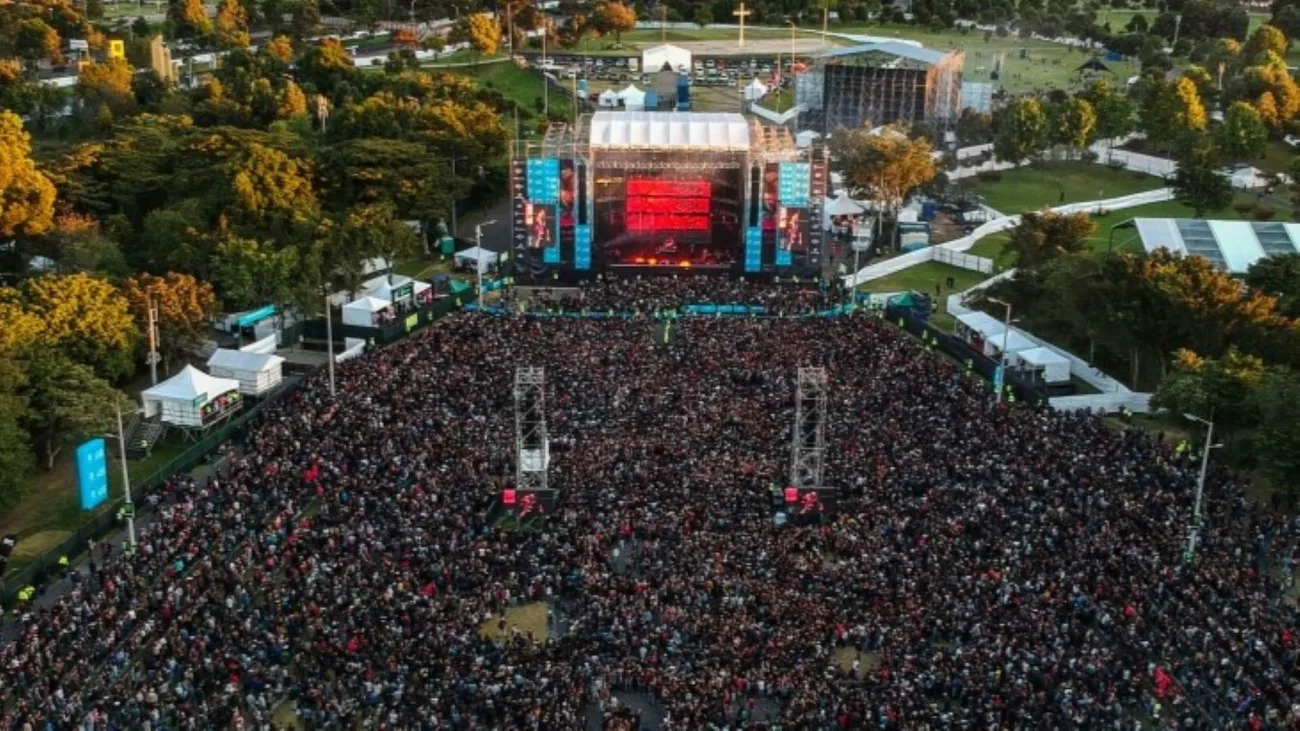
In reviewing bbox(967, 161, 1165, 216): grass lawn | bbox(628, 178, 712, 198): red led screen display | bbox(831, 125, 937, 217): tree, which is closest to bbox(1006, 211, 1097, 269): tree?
bbox(831, 125, 937, 217): tree

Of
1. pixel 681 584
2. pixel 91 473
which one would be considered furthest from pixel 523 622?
pixel 91 473

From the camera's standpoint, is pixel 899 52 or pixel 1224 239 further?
pixel 899 52

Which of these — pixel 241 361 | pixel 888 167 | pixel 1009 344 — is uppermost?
pixel 888 167

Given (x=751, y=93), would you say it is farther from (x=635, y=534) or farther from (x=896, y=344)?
(x=635, y=534)

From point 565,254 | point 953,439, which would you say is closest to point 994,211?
point 565,254

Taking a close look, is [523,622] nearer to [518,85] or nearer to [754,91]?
[754,91]
